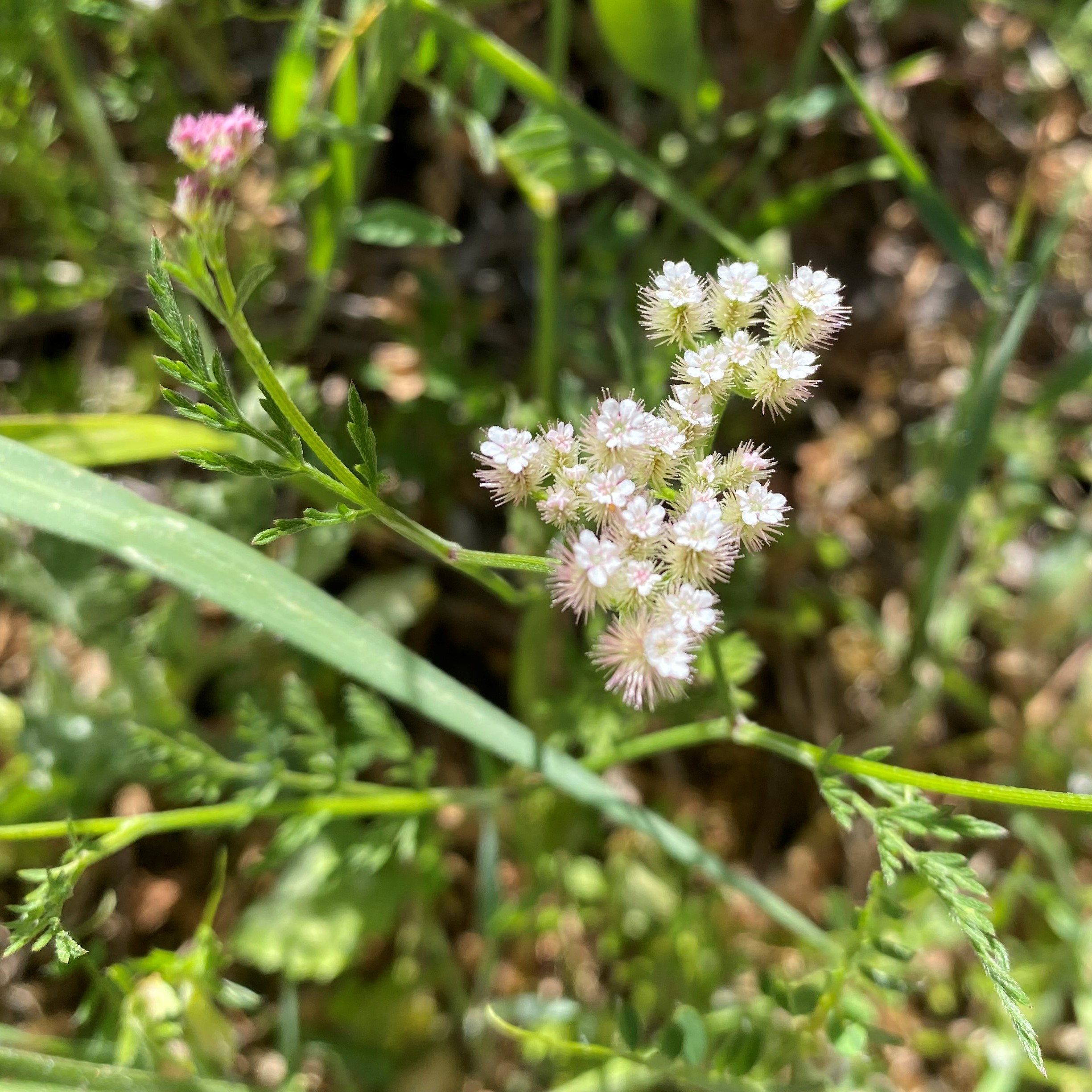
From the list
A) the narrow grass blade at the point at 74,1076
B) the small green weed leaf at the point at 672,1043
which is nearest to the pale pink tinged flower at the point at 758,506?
the small green weed leaf at the point at 672,1043

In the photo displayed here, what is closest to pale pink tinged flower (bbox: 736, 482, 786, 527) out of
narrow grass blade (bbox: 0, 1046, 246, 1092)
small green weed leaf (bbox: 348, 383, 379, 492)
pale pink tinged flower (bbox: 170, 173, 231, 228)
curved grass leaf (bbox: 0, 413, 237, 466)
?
small green weed leaf (bbox: 348, 383, 379, 492)

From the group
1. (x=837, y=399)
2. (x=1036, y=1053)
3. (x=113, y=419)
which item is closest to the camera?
(x=1036, y=1053)

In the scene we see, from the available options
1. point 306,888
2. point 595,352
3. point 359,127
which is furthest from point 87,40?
point 306,888

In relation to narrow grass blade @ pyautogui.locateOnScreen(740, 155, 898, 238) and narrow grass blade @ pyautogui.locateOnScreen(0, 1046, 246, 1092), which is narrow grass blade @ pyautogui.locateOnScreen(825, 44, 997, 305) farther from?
narrow grass blade @ pyautogui.locateOnScreen(0, 1046, 246, 1092)

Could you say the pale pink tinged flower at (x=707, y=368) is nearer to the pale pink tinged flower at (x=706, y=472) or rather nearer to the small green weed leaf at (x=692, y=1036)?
the pale pink tinged flower at (x=706, y=472)

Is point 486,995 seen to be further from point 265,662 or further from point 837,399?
point 837,399

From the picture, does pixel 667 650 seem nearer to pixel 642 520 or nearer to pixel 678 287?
pixel 642 520
